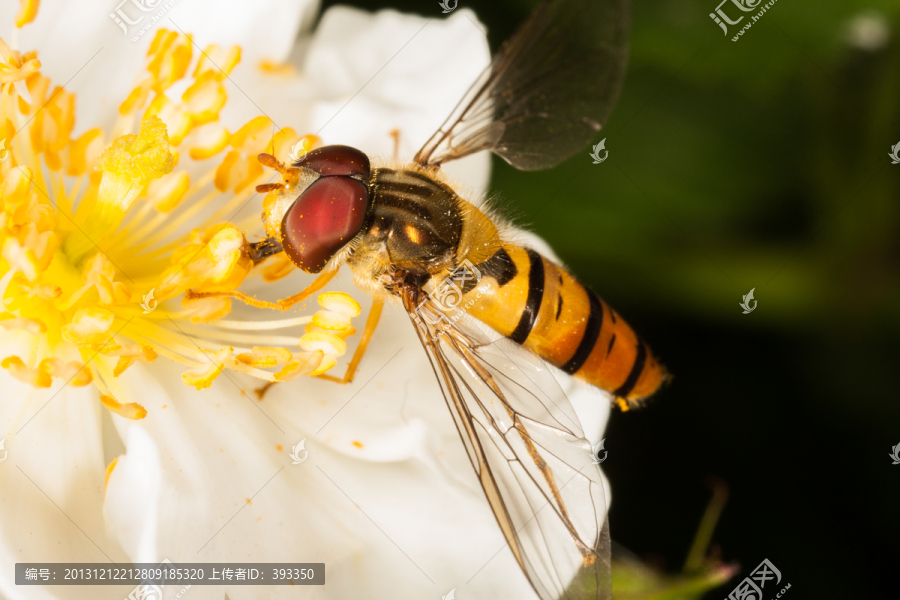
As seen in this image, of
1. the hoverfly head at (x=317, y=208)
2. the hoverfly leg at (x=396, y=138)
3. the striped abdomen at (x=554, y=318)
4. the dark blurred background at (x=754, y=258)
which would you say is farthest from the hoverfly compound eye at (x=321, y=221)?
the dark blurred background at (x=754, y=258)

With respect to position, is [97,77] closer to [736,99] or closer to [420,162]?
[420,162]

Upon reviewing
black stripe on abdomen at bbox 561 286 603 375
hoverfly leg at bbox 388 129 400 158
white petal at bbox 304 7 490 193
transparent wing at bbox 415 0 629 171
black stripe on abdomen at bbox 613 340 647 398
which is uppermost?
white petal at bbox 304 7 490 193

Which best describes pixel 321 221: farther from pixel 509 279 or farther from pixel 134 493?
pixel 134 493

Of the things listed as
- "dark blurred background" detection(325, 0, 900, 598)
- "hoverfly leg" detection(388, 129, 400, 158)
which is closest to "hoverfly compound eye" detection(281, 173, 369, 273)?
"hoverfly leg" detection(388, 129, 400, 158)

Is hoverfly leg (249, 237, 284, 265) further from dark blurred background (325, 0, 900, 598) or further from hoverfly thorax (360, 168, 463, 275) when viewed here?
dark blurred background (325, 0, 900, 598)

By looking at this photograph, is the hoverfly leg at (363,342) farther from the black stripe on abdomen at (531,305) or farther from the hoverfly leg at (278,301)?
the black stripe on abdomen at (531,305)

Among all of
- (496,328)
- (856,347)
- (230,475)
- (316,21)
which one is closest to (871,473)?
(856,347)
